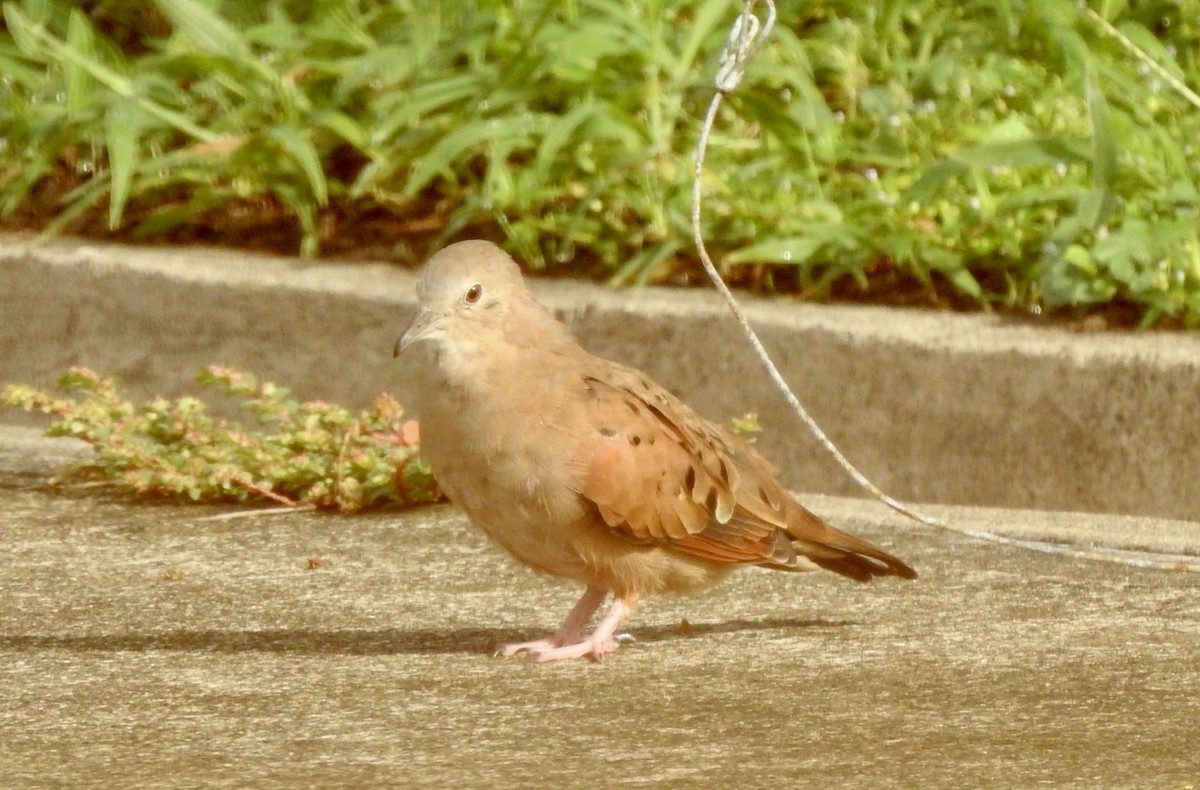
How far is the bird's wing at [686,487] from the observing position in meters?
3.91

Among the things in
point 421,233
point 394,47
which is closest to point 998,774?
point 421,233

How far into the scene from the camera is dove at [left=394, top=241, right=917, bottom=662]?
3.86 meters

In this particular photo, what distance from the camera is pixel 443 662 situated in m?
4.00

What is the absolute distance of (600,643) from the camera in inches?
158

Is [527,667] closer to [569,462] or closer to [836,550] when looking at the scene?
[569,462]

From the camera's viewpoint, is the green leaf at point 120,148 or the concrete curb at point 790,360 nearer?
the concrete curb at point 790,360

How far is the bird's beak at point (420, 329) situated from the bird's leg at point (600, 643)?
0.60 metres

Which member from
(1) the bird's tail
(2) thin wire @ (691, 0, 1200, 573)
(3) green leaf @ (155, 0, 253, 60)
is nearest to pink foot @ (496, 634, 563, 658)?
(1) the bird's tail

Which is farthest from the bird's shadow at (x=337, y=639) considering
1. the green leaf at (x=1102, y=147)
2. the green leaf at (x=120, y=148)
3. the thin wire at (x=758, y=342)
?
the green leaf at (x=120, y=148)

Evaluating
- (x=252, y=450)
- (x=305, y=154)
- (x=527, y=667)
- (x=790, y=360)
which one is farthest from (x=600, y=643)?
(x=305, y=154)

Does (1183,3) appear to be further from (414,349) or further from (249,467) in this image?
(249,467)

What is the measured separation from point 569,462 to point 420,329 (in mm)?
363

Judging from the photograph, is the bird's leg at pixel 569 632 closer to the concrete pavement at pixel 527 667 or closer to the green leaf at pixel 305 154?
the concrete pavement at pixel 527 667

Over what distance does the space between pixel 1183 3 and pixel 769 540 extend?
3.56m
